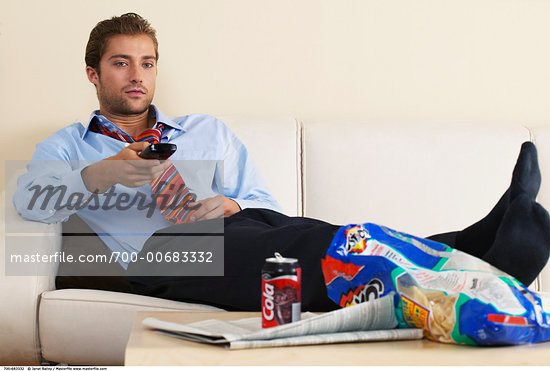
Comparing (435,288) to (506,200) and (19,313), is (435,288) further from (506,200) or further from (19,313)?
(19,313)

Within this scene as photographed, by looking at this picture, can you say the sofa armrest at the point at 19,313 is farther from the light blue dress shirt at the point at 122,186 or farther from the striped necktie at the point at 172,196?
the striped necktie at the point at 172,196

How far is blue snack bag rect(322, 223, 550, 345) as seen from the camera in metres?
0.83

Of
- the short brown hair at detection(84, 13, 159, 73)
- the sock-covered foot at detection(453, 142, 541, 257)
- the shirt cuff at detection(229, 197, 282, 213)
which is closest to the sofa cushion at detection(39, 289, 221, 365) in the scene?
the shirt cuff at detection(229, 197, 282, 213)

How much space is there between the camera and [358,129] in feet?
6.91

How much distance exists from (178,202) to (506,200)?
96cm

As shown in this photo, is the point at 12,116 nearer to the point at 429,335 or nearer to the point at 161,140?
the point at 161,140

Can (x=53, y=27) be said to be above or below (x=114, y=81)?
above

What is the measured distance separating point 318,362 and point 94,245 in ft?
3.64

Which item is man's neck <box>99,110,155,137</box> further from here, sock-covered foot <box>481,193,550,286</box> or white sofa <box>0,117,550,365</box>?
sock-covered foot <box>481,193,550,286</box>

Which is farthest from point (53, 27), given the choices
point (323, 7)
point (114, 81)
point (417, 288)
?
point (417, 288)

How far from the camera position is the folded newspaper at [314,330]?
2.74 ft

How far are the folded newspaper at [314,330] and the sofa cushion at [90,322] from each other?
485 millimetres

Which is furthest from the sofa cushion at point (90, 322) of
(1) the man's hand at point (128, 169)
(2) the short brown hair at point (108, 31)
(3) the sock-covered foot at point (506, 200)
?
(2) the short brown hair at point (108, 31)

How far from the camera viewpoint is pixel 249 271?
132cm
